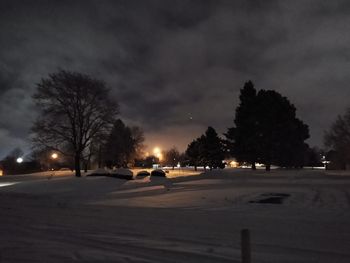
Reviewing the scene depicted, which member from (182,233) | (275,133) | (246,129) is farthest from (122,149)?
(182,233)

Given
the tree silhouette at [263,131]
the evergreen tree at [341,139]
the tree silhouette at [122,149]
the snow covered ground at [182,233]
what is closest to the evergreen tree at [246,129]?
the tree silhouette at [263,131]

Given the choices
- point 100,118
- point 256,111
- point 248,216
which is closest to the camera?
point 248,216

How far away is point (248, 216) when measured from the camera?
14.4 m

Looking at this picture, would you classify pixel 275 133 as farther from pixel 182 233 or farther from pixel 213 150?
pixel 182 233

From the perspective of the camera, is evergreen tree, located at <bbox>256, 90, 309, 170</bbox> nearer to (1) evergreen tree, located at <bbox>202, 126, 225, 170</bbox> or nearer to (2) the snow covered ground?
(1) evergreen tree, located at <bbox>202, 126, 225, 170</bbox>

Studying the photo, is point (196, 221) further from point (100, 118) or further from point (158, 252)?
point (100, 118)

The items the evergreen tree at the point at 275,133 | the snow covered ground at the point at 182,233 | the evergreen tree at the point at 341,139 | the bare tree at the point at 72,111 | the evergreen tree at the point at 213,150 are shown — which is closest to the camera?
the snow covered ground at the point at 182,233

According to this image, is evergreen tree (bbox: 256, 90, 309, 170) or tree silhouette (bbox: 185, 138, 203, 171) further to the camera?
tree silhouette (bbox: 185, 138, 203, 171)

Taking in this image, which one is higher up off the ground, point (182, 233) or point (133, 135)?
point (133, 135)

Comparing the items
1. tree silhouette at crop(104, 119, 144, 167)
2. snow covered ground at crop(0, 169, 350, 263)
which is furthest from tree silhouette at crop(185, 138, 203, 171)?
snow covered ground at crop(0, 169, 350, 263)

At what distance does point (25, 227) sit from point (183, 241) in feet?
18.6

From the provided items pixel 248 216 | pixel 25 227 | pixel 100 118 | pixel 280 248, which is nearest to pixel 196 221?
pixel 248 216

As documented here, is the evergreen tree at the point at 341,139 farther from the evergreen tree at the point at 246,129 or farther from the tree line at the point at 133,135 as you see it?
the evergreen tree at the point at 246,129

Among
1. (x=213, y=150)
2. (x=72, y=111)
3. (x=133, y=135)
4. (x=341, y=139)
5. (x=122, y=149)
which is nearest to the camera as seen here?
(x=72, y=111)
